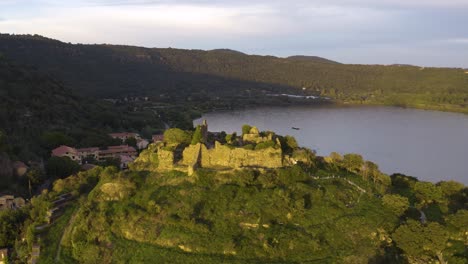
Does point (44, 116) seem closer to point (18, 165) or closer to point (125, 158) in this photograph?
point (125, 158)

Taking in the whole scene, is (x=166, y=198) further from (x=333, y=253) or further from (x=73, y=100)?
(x=73, y=100)

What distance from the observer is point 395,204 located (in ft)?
61.7

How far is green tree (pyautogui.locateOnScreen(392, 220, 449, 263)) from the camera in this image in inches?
643

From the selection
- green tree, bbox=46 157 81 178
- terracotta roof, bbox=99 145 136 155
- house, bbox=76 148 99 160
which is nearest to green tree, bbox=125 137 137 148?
terracotta roof, bbox=99 145 136 155

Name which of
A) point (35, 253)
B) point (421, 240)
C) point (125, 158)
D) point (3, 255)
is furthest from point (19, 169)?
point (421, 240)

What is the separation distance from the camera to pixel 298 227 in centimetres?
1678

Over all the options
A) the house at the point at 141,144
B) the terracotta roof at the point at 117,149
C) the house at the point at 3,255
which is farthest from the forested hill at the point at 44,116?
the house at the point at 3,255

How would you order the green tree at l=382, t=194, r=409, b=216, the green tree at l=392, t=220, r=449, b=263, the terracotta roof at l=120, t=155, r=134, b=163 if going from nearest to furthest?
the green tree at l=392, t=220, r=449, b=263, the green tree at l=382, t=194, r=409, b=216, the terracotta roof at l=120, t=155, r=134, b=163

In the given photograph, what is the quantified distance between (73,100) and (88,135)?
11801 mm

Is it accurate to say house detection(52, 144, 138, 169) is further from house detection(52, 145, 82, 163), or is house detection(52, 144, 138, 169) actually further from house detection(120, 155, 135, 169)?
house detection(120, 155, 135, 169)

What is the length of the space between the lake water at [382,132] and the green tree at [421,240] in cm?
2208

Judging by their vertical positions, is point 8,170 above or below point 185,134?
below

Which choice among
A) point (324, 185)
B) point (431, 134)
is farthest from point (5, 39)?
point (324, 185)

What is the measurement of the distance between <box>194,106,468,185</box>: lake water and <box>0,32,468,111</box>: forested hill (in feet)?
56.7
